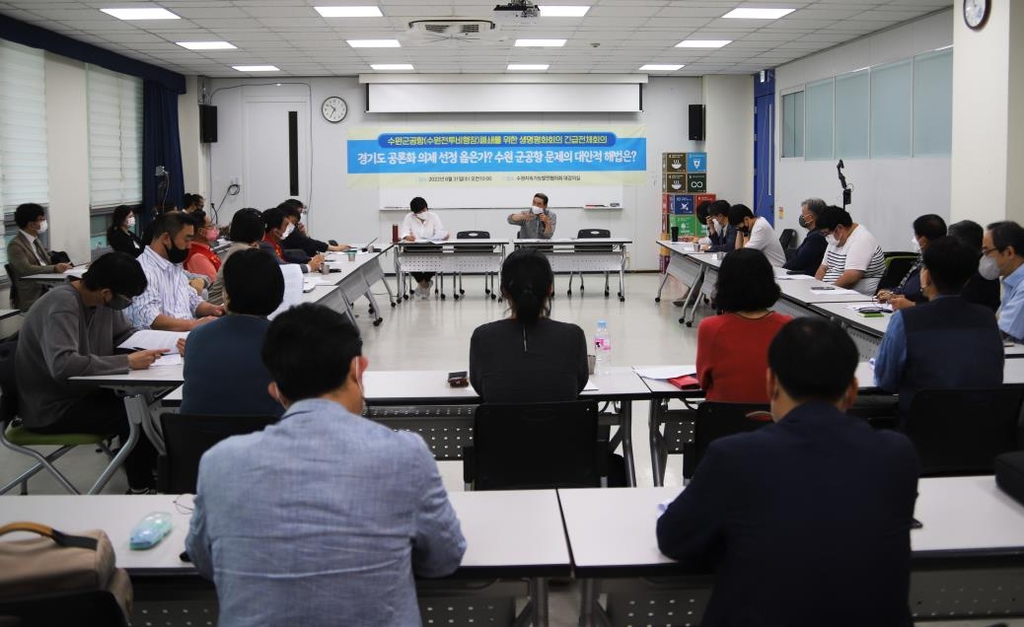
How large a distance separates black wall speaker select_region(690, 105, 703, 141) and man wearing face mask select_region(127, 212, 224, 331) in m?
10.3

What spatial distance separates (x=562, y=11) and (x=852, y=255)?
145 inches

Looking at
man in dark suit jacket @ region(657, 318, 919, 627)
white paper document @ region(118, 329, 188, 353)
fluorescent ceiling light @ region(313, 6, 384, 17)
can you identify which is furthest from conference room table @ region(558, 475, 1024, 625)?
fluorescent ceiling light @ region(313, 6, 384, 17)

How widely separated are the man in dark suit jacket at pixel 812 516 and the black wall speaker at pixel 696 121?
1304 centimetres

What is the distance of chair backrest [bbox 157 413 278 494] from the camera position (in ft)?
9.55

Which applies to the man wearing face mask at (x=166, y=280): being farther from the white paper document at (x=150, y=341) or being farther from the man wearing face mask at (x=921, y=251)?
the man wearing face mask at (x=921, y=251)

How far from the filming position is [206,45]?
10.9m

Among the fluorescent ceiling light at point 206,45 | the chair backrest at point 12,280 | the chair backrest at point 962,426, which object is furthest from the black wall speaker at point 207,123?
the chair backrest at point 962,426

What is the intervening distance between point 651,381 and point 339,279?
469 cm

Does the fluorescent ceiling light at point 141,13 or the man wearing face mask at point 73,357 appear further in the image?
the fluorescent ceiling light at point 141,13

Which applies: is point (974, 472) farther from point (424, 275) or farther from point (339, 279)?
point (424, 275)

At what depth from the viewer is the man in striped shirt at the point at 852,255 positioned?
7.10m

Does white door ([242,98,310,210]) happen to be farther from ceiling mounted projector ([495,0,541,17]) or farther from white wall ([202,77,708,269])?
ceiling mounted projector ([495,0,541,17])

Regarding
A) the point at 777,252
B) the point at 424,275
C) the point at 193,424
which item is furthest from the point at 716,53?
the point at 193,424

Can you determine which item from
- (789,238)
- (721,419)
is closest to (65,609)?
(721,419)
